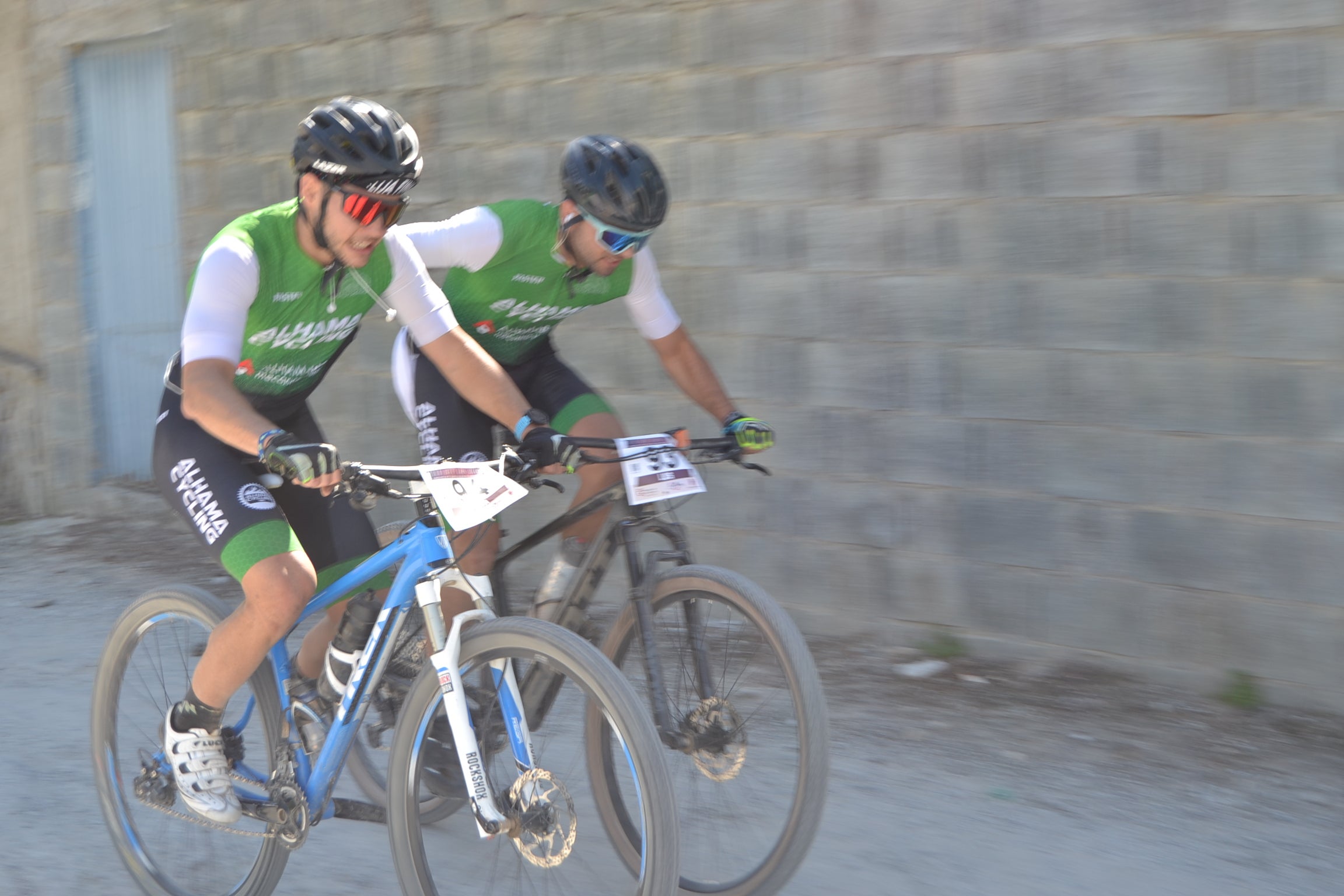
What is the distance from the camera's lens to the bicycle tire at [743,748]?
3.15 meters

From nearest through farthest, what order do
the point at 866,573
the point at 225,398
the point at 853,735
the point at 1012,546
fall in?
the point at 225,398 → the point at 853,735 → the point at 1012,546 → the point at 866,573

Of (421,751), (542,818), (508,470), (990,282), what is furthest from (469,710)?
(990,282)

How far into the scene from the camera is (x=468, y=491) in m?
2.96

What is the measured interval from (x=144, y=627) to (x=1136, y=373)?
3296mm

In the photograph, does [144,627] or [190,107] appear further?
[190,107]

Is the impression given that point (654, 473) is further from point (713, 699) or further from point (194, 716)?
point (194, 716)

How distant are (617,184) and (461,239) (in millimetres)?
563

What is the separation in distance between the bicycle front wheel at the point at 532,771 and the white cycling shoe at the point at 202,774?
52 centimetres

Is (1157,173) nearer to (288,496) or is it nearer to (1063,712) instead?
(1063,712)

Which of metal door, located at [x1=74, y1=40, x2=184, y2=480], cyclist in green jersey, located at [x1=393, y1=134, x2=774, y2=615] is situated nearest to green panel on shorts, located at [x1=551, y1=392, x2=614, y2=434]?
cyclist in green jersey, located at [x1=393, y1=134, x2=774, y2=615]

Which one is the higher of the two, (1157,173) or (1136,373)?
(1157,173)

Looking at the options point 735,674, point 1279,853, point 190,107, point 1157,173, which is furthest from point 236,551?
point 190,107

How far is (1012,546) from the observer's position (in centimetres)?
505

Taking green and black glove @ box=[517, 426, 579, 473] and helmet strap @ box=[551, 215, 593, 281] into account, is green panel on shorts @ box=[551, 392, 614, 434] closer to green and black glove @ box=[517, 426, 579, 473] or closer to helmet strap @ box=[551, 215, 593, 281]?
helmet strap @ box=[551, 215, 593, 281]
